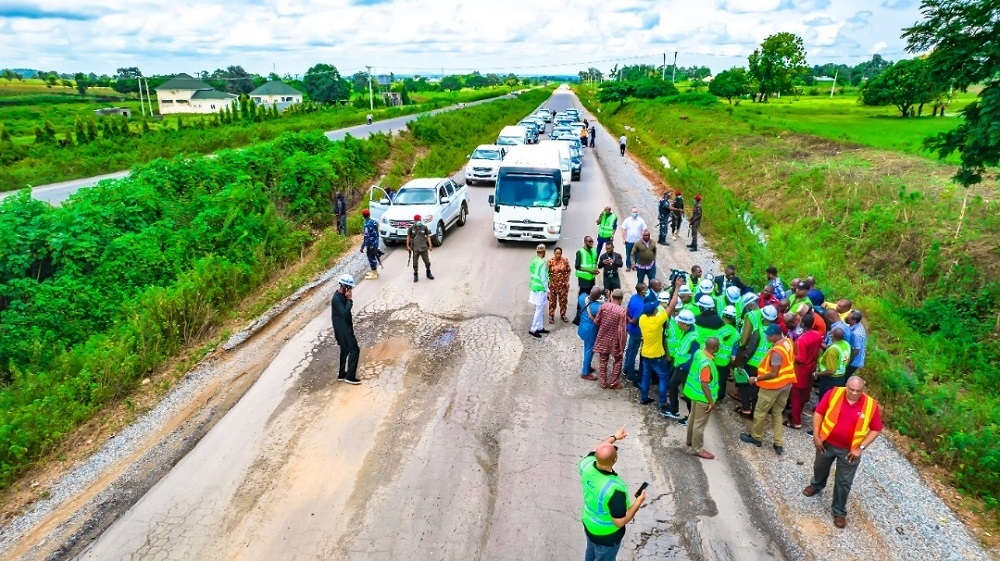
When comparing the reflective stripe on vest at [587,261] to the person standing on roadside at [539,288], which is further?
the reflective stripe on vest at [587,261]

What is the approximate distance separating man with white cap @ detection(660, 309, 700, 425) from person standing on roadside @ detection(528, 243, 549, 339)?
2.98 meters

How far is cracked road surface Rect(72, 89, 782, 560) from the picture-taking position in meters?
5.65

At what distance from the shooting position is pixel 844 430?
18.6 feet

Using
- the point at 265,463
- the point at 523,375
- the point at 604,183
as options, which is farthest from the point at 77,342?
the point at 604,183

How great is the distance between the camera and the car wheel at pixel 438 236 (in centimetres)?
1542

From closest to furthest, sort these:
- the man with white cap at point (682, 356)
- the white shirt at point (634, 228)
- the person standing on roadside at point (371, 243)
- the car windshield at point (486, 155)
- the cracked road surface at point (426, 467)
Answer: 1. the cracked road surface at point (426, 467)
2. the man with white cap at point (682, 356)
3. the white shirt at point (634, 228)
4. the person standing on roadside at point (371, 243)
5. the car windshield at point (486, 155)

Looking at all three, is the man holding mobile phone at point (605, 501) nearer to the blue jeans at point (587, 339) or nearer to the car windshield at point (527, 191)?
the blue jeans at point (587, 339)

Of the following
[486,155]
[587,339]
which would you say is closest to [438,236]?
[587,339]

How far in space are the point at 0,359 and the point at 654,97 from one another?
64033 mm

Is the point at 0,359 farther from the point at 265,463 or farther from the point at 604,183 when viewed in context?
the point at 604,183

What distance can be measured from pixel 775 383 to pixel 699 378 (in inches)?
36.1

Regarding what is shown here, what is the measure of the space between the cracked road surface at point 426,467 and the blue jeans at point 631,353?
0.58 meters

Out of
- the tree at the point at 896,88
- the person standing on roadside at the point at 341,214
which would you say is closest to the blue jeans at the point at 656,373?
the person standing on roadside at the point at 341,214

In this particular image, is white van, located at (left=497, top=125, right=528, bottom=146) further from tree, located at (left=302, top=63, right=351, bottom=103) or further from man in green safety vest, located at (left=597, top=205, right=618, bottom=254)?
tree, located at (left=302, top=63, right=351, bottom=103)
